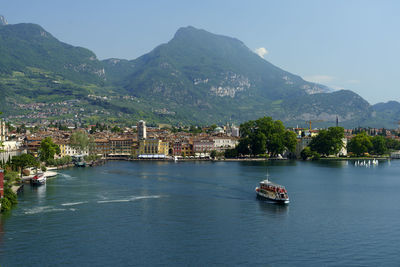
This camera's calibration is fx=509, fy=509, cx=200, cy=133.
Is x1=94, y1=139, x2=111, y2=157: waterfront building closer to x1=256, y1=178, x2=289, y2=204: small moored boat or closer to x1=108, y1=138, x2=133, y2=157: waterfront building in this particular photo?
x1=108, y1=138, x2=133, y2=157: waterfront building

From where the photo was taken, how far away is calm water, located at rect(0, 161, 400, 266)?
25.6 meters

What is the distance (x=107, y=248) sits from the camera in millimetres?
27078

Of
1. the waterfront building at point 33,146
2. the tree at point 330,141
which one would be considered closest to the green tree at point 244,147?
the tree at point 330,141

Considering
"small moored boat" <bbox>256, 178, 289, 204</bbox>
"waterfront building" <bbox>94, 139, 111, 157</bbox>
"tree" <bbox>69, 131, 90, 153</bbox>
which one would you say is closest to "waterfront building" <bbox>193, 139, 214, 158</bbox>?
"waterfront building" <bbox>94, 139, 111, 157</bbox>

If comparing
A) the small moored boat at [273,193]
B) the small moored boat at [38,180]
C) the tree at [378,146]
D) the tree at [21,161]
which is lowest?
the small moored boat at [273,193]

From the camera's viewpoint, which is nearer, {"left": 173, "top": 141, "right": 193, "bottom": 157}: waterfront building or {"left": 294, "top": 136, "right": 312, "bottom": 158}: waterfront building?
{"left": 294, "top": 136, "right": 312, "bottom": 158}: waterfront building

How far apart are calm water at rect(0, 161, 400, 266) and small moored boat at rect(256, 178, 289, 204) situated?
855 mm

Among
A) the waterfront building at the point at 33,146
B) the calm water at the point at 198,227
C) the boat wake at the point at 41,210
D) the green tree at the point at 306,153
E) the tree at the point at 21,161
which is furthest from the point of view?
the green tree at the point at 306,153

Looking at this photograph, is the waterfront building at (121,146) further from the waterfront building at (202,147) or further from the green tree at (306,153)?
the green tree at (306,153)

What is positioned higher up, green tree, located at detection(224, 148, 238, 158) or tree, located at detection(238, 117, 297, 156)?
tree, located at detection(238, 117, 297, 156)

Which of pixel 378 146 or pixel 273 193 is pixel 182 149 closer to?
pixel 378 146

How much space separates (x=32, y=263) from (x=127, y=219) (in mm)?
10257

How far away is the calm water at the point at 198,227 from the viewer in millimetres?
25594

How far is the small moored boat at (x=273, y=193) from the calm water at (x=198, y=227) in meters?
0.86
